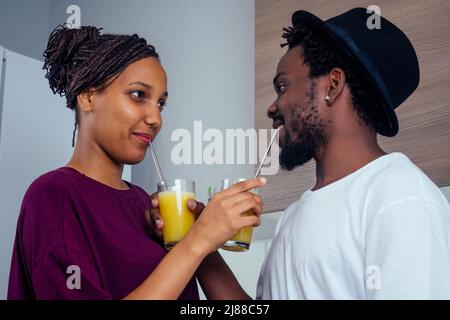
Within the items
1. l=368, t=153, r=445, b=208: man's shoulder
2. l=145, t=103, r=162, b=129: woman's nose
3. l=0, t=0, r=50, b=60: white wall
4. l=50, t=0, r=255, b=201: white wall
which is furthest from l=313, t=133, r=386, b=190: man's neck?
l=0, t=0, r=50, b=60: white wall

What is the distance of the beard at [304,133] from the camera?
1406 mm

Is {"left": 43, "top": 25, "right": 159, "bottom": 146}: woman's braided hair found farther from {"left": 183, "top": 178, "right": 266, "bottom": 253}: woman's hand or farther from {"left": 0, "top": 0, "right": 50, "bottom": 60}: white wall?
{"left": 0, "top": 0, "right": 50, "bottom": 60}: white wall

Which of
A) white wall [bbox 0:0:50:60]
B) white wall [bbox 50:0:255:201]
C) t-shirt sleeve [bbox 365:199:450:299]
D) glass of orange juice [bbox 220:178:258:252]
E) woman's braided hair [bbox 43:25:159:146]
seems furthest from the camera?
white wall [bbox 0:0:50:60]

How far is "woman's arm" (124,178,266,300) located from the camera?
1.10 meters

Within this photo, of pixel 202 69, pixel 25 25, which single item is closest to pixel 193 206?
pixel 202 69

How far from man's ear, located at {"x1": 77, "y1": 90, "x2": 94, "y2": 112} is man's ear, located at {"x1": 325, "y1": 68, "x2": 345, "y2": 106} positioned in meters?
0.50

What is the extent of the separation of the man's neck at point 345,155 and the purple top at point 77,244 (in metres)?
0.37

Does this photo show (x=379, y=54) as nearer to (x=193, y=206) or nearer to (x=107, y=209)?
(x=193, y=206)

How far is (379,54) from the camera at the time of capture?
137 cm

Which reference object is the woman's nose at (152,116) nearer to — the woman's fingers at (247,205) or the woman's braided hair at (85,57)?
the woman's braided hair at (85,57)

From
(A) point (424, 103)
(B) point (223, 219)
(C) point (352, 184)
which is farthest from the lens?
(A) point (424, 103)

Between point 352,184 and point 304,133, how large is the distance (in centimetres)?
20
